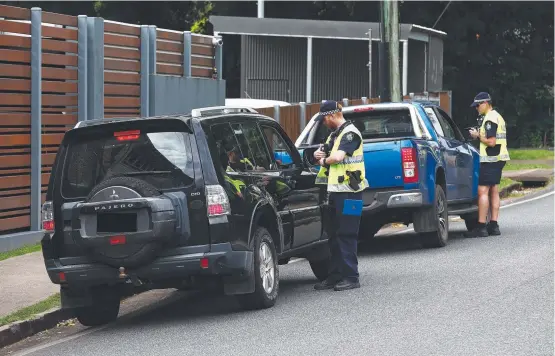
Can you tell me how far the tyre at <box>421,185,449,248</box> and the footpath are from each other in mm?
4674

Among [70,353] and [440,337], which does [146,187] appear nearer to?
[70,353]

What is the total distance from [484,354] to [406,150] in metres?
6.13

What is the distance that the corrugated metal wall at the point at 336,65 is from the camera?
→ 119 feet

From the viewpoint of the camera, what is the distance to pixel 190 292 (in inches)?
490

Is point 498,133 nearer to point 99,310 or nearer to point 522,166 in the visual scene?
point 99,310

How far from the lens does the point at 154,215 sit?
973cm

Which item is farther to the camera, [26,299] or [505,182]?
[505,182]

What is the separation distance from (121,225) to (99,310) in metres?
1.10

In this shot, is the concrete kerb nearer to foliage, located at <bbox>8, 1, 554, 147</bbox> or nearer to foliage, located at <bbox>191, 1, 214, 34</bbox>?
foliage, located at <bbox>191, 1, 214, 34</bbox>

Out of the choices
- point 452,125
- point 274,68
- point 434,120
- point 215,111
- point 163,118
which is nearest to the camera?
point 163,118

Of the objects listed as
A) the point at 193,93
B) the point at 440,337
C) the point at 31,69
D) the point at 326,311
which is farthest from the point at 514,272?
the point at 193,93

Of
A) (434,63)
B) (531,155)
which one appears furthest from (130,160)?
(531,155)

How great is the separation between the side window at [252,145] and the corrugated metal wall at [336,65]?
24.7 m

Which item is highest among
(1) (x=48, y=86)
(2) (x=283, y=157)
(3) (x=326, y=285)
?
(1) (x=48, y=86)
